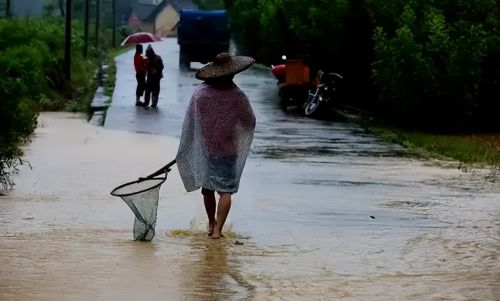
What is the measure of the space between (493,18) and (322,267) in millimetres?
16819

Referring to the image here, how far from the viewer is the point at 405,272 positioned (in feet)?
29.9

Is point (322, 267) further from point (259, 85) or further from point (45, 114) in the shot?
point (259, 85)

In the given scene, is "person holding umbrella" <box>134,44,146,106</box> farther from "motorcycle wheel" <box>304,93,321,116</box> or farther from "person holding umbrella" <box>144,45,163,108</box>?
"motorcycle wheel" <box>304,93,321,116</box>

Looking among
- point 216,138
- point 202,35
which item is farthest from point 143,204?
point 202,35

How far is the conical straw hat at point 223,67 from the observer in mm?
10570

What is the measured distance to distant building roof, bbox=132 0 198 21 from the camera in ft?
411

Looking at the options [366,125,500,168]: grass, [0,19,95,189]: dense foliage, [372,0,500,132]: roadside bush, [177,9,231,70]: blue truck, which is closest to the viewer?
[0,19,95,189]: dense foliage

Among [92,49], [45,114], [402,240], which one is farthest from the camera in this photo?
[92,49]

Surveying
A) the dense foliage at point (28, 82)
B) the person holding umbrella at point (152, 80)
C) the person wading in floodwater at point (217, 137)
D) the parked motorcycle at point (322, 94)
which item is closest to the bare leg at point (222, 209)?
the person wading in floodwater at point (217, 137)

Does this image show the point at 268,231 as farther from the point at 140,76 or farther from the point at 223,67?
the point at 140,76

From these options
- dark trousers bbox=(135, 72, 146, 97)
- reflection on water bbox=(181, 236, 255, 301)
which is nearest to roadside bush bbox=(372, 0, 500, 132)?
dark trousers bbox=(135, 72, 146, 97)

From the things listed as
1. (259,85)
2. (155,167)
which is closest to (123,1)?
(259,85)

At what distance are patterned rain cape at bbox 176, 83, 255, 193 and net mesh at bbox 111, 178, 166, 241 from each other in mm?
380

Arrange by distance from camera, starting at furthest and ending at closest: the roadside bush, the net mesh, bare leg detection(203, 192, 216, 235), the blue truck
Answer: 1. the blue truck
2. the roadside bush
3. bare leg detection(203, 192, 216, 235)
4. the net mesh
